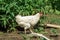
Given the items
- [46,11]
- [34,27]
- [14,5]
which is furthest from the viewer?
[46,11]

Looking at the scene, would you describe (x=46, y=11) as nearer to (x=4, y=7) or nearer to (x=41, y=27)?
(x=41, y=27)

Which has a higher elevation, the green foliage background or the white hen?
the green foliage background

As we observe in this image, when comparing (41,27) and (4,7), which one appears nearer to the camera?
(4,7)

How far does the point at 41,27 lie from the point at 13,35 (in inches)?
39.2

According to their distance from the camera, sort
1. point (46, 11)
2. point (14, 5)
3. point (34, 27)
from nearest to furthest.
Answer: point (14, 5), point (34, 27), point (46, 11)

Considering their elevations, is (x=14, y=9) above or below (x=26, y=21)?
above

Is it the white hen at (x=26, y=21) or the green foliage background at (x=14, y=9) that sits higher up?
the green foliage background at (x=14, y=9)

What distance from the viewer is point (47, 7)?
860cm

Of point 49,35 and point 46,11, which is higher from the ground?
point 46,11

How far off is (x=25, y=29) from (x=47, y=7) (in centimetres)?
153

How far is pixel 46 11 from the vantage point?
8438 millimetres

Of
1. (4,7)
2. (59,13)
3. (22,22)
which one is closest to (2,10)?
(4,7)

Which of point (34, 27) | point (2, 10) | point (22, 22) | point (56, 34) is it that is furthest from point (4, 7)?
point (56, 34)

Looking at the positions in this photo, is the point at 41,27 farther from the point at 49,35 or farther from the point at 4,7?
the point at 4,7
